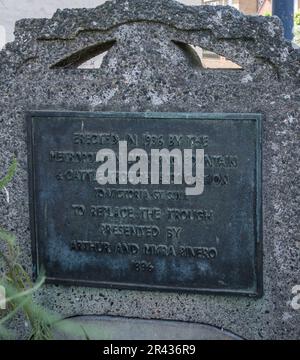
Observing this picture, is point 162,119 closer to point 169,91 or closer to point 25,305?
point 169,91

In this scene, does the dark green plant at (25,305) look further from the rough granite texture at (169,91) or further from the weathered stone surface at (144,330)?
the rough granite texture at (169,91)

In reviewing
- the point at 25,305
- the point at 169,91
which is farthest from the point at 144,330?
the point at 25,305

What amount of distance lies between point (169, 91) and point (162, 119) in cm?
12

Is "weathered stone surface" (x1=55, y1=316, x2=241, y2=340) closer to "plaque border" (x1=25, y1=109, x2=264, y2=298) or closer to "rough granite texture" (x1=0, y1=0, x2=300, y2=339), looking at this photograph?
"rough granite texture" (x1=0, y1=0, x2=300, y2=339)

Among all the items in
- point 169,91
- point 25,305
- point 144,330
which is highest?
point 169,91

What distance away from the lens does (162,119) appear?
272 centimetres

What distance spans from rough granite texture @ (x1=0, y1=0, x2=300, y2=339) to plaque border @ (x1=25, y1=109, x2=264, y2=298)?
3 centimetres

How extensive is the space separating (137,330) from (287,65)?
4.27ft

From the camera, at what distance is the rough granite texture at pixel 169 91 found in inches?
103

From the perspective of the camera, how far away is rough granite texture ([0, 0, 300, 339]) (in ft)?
8.58

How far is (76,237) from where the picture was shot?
2881 mm

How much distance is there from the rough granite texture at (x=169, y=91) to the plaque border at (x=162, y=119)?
0.03m

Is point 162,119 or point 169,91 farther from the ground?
point 169,91

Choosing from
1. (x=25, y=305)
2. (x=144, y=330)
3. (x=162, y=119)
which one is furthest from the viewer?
(x=144, y=330)
